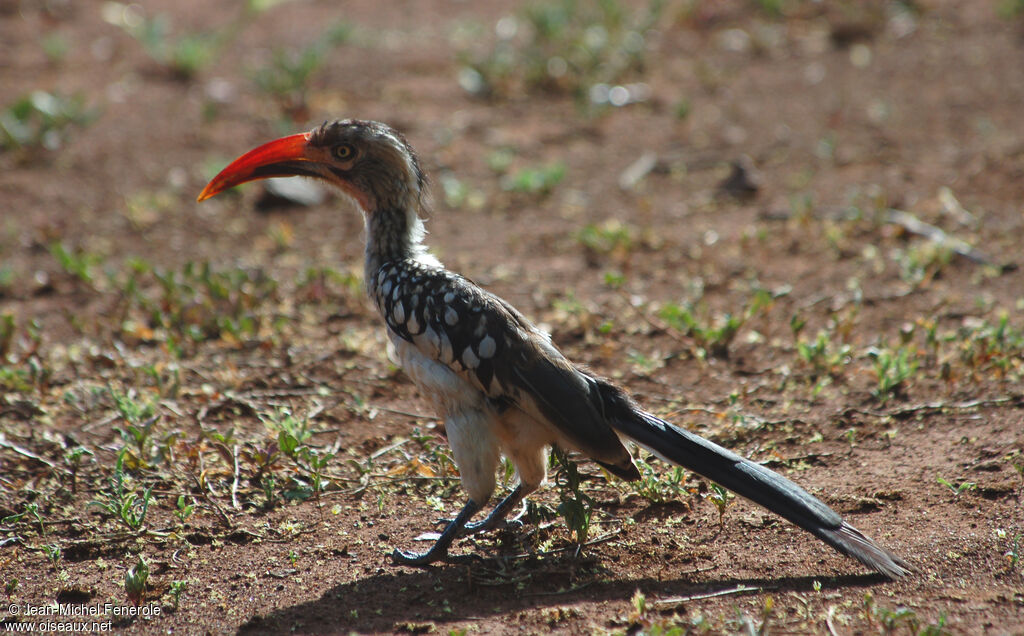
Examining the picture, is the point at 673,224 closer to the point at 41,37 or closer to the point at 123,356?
the point at 123,356

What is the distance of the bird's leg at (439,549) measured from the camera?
3637 millimetres

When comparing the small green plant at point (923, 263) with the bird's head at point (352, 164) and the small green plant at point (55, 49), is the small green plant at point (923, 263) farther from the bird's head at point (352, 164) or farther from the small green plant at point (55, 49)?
the small green plant at point (55, 49)

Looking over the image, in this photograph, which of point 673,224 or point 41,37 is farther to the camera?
point 41,37

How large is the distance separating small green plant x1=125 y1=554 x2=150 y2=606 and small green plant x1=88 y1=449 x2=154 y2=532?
0.42 m

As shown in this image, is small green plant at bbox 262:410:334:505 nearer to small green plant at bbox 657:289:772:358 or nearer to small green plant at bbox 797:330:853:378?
small green plant at bbox 657:289:772:358

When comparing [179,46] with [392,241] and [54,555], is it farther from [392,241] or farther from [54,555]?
[54,555]

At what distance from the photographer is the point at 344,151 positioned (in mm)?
4375

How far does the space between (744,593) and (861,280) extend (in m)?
2.98

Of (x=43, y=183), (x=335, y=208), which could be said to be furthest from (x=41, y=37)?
(x=335, y=208)

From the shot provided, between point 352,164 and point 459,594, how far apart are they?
1955mm

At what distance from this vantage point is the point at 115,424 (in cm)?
455

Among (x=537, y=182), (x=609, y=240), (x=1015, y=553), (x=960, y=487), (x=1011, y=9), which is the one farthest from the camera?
(x=1011, y=9)

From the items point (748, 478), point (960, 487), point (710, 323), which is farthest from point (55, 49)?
point (960, 487)

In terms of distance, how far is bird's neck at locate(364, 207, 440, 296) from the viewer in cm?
423
